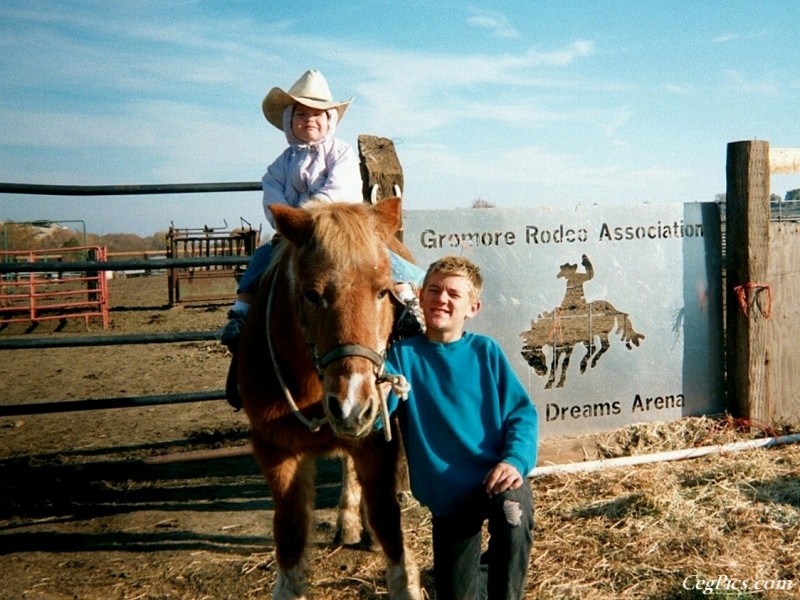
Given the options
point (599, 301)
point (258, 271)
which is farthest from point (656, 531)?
point (258, 271)

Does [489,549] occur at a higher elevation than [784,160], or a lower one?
lower

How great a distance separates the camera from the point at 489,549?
2.59m

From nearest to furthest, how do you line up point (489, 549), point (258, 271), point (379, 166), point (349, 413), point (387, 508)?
point (349, 413) → point (489, 549) → point (387, 508) → point (258, 271) → point (379, 166)

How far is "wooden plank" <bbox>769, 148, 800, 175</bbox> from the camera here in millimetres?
5164

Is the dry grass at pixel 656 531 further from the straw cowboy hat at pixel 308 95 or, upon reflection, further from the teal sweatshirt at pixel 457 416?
the straw cowboy hat at pixel 308 95

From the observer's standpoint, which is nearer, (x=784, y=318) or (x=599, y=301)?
(x=599, y=301)

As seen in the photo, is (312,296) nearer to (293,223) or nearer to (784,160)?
(293,223)

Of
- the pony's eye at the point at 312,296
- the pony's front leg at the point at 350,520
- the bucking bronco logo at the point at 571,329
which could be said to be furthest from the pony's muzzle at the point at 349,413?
the bucking bronco logo at the point at 571,329

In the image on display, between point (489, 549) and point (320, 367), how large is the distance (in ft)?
3.13

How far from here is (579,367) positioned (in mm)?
4914

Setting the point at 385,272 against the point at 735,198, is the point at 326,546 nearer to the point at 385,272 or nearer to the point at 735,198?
the point at 385,272

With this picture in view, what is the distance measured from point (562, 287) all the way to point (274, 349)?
8.38 feet

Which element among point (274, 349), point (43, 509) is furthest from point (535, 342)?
point (43, 509)

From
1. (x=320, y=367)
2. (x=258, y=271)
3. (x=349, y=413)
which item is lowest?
(x=349, y=413)
